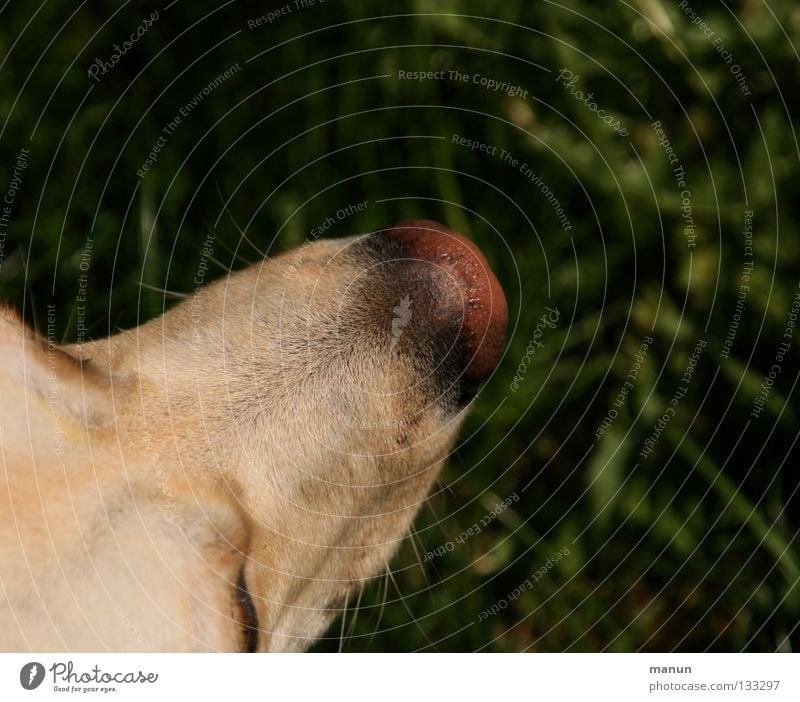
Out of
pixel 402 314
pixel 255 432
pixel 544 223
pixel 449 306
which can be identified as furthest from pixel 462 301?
pixel 544 223

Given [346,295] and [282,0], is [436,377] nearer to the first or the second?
[346,295]

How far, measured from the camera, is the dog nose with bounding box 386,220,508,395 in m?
1.83

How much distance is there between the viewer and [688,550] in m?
2.83

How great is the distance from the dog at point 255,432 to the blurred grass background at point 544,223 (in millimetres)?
940
